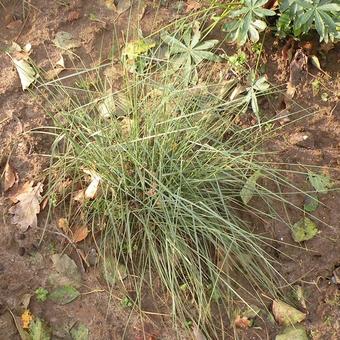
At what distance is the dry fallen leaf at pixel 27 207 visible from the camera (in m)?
2.26

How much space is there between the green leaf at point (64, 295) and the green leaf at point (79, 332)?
10 cm

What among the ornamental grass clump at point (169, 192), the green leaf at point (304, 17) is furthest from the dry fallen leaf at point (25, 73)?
the green leaf at point (304, 17)

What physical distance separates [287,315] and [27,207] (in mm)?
1054

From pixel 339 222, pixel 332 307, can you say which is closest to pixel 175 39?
pixel 339 222

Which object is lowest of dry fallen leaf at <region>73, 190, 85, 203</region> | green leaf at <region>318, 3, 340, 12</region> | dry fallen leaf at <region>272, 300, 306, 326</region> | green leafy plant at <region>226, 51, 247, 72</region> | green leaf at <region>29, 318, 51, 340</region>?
dry fallen leaf at <region>272, 300, 306, 326</region>

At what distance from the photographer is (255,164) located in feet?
7.44

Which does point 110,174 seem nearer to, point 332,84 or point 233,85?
point 233,85

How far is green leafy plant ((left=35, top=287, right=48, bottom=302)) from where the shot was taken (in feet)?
7.05

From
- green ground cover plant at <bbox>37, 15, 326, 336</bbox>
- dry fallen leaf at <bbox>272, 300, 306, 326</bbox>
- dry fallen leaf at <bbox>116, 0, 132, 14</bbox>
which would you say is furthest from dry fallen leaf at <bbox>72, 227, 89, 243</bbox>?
dry fallen leaf at <bbox>116, 0, 132, 14</bbox>

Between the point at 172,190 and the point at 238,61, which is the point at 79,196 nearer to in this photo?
the point at 172,190

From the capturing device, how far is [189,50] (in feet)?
8.39

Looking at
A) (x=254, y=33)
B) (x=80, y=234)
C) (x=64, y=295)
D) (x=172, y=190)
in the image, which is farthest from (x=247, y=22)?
(x=64, y=295)

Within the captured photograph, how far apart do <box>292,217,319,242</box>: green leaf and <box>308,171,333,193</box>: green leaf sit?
5.4 inches

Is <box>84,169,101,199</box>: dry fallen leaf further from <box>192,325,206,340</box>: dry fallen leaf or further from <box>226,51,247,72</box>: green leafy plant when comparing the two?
<box>226,51,247,72</box>: green leafy plant
